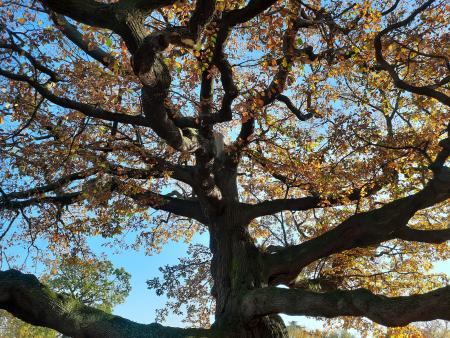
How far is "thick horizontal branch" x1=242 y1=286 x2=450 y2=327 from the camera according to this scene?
604cm

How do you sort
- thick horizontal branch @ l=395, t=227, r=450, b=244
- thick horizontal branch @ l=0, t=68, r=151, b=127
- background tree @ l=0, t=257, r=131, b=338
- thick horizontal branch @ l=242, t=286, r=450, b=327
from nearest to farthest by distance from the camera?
thick horizontal branch @ l=242, t=286, r=450, b=327
thick horizontal branch @ l=0, t=68, r=151, b=127
thick horizontal branch @ l=395, t=227, r=450, b=244
background tree @ l=0, t=257, r=131, b=338

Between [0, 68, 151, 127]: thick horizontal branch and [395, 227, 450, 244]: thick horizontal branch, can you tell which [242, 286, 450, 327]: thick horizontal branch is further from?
[0, 68, 151, 127]: thick horizontal branch

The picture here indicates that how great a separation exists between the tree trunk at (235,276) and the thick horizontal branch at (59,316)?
52.9 inches

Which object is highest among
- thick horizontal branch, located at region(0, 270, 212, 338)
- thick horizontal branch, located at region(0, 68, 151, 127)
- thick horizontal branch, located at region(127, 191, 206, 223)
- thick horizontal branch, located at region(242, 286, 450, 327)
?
thick horizontal branch, located at region(127, 191, 206, 223)

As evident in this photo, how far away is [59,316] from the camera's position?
7766mm

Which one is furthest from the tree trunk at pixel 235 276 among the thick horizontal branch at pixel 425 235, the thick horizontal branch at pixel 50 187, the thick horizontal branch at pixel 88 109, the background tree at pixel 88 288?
the background tree at pixel 88 288

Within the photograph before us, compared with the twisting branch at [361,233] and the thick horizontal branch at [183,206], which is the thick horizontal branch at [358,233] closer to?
the twisting branch at [361,233]

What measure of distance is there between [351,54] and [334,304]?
521 centimetres

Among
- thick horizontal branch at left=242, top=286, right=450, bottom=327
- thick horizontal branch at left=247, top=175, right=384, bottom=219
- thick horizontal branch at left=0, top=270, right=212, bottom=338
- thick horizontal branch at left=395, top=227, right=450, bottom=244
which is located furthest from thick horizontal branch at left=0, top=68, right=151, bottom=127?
thick horizontal branch at left=395, top=227, right=450, bottom=244

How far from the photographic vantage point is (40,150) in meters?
10.8

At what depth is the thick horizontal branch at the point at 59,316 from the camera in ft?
25.4

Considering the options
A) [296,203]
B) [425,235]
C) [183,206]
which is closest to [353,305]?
[425,235]

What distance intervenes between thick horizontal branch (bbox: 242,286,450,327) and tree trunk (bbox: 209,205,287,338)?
423 millimetres

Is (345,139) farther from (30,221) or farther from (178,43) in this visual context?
(30,221)
